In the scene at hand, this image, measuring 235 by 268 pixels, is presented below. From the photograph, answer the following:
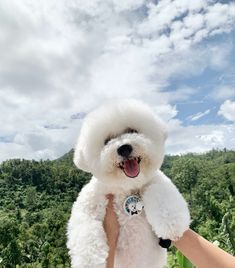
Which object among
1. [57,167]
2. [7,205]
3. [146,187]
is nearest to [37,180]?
[57,167]

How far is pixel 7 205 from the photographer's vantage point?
3895 inches

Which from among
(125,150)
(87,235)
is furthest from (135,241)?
(125,150)

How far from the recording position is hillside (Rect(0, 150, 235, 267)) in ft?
151

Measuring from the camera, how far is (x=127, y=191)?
264cm

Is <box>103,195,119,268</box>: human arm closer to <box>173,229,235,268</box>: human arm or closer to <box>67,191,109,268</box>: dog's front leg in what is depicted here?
<box>67,191,109,268</box>: dog's front leg

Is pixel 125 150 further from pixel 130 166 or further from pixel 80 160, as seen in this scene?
pixel 80 160

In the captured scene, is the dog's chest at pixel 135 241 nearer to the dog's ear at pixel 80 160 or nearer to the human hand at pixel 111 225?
the human hand at pixel 111 225

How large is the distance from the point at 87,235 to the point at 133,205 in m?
0.29

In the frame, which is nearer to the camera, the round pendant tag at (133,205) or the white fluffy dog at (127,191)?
the white fluffy dog at (127,191)

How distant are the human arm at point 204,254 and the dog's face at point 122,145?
40 cm

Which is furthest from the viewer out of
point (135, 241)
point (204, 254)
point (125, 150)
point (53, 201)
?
point (53, 201)

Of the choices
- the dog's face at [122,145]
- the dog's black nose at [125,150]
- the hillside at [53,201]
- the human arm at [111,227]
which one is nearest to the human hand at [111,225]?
the human arm at [111,227]

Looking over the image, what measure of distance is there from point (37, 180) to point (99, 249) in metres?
113

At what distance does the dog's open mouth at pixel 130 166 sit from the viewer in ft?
8.17
